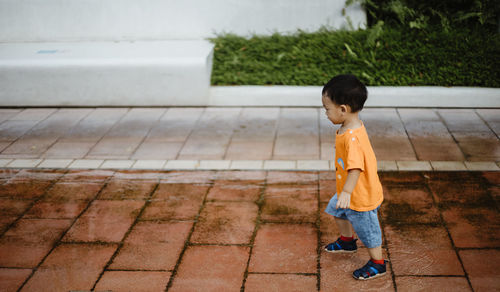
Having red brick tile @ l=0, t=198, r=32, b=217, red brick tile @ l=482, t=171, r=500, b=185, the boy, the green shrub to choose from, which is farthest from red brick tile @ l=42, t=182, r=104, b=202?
the green shrub

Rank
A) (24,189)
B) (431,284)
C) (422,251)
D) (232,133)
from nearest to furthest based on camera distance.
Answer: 1. (431,284)
2. (422,251)
3. (24,189)
4. (232,133)

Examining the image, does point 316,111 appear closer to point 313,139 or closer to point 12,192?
point 313,139

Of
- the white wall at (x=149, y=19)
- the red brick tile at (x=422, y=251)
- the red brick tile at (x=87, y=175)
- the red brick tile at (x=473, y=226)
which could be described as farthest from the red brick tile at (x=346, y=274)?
the white wall at (x=149, y=19)

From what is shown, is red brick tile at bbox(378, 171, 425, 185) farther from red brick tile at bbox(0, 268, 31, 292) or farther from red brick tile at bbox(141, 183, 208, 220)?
red brick tile at bbox(0, 268, 31, 292)

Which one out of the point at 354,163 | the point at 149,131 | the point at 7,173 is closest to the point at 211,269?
the point at 354,163

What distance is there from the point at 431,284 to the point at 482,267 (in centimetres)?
44

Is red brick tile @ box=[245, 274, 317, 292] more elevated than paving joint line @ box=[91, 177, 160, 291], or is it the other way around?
red brick tile @ box=[245, 274, 317, 292]

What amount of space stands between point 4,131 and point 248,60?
3.93 meters

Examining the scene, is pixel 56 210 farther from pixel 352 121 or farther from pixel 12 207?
pixel 352 121

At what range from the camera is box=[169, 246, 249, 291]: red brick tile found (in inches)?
122

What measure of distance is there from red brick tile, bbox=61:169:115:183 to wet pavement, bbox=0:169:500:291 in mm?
21

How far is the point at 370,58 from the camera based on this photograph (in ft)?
24.3

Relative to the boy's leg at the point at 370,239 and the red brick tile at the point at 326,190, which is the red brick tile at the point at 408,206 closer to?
the red brick tile at the point at 326,190

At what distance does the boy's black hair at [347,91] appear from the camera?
2586 mm
